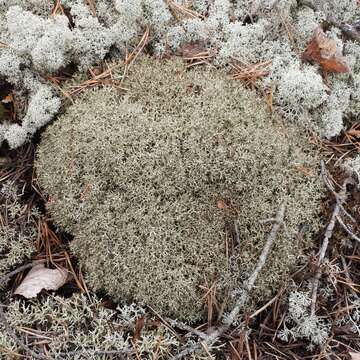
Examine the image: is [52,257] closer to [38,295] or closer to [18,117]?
[38,295]

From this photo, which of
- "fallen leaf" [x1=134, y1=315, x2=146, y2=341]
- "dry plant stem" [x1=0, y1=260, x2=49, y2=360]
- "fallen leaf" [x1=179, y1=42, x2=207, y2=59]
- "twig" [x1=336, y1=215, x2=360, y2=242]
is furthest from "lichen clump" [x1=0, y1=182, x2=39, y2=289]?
"twig" [x1=336, y1=215, x2=360, y2=242]

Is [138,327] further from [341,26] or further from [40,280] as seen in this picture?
[341,26]

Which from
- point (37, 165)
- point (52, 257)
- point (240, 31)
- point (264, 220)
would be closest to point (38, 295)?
point (52, 257)

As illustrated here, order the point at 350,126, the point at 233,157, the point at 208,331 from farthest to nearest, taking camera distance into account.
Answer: the point at 350,126 → the point at 233,157 → the point at 208,331

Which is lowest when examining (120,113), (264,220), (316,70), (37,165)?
(37,165)

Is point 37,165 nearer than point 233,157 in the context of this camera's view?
No

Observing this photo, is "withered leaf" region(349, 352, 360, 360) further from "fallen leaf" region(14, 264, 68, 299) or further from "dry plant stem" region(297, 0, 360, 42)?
"dry plant stem" region(297, 0, 360, 42)

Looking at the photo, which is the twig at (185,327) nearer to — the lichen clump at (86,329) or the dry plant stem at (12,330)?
the lichen clump at (86,329)

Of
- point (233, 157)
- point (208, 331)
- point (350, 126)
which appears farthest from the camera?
point (350, 126)

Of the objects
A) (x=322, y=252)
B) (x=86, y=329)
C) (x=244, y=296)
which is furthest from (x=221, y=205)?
(x=86, y=329)
